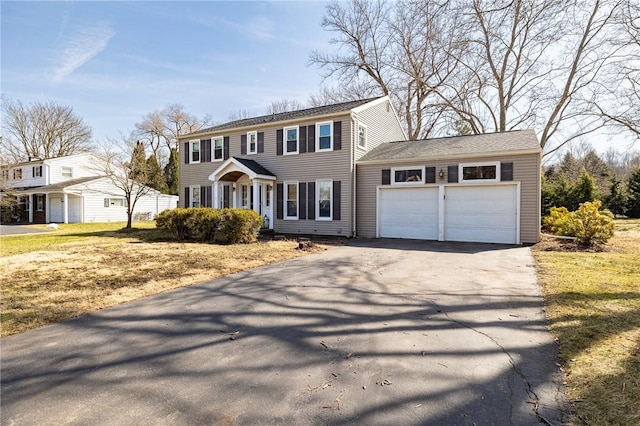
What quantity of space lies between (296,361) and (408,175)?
37.7 feet

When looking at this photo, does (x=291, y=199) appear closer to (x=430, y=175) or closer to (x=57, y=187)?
(x=430, y=175)

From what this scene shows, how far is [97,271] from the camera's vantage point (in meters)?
7.30

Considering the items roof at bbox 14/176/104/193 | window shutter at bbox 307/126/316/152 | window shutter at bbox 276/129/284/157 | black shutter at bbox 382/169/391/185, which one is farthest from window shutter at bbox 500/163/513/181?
roof at bbox 14/176/104/193

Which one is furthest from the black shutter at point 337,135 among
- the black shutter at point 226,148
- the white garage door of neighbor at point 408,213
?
the black shutter at point 226,148

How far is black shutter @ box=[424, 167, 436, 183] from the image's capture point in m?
13.0

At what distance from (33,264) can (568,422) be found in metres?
10.6

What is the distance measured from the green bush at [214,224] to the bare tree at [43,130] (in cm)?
2821

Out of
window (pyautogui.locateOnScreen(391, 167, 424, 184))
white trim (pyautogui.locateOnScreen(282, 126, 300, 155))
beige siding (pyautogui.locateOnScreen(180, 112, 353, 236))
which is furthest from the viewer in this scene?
white trim (pyautogui.locateOnScreen(282, 126, 300, 155))

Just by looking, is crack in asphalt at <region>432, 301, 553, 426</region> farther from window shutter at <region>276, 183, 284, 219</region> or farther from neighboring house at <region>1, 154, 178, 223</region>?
neighboring house at <region>1, 154, 178, 223</region>

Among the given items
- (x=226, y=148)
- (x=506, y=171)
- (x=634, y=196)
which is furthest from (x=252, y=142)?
(x=634, y=196)

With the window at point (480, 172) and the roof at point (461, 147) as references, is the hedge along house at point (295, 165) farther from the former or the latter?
the window at point (480, 172)

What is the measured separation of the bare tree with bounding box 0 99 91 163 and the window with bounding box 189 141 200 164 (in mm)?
23593

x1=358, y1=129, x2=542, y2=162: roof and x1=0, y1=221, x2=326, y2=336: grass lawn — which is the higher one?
x1=358, y1=129, x2=542, y2=162: roof

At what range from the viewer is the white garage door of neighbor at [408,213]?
43.1 feet
